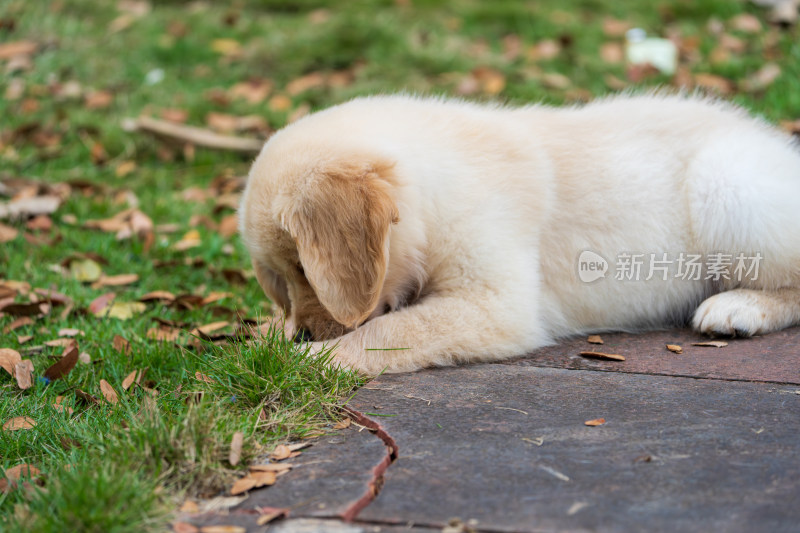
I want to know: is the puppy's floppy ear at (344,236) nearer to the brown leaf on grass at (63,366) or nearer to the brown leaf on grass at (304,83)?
the brown leaf on grass at (63,366)

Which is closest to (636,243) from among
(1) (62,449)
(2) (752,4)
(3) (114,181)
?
(1) (62,449)

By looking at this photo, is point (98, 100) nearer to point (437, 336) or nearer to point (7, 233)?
point (7, 233)

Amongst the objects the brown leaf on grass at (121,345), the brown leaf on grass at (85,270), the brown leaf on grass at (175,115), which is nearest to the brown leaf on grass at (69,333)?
the brown leaf on grass at (121,345)

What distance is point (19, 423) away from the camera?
271 cm

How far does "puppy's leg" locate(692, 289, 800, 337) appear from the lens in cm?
320

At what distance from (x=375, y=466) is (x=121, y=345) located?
159 cm

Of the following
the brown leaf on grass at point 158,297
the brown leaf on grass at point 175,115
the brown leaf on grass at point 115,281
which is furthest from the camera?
the brown leaf on grass at point 175,115

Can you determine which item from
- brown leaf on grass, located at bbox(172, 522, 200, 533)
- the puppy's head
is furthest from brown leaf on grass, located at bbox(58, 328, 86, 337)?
brown leaf on grass, located at bbox(172, 522, 200, 533)

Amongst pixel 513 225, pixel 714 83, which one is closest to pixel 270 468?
pixel 513 225

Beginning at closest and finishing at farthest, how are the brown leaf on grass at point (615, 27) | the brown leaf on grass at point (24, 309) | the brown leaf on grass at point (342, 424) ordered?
the brown leaf on grass at point (342, 424), the brown leaf on grass at point (24, 309), the brown leaf on grass at point (615, 27)

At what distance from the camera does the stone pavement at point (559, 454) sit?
6.05ft

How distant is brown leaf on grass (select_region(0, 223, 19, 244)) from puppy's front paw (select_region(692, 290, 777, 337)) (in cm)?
348

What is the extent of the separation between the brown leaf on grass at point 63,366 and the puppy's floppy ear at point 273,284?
728mm

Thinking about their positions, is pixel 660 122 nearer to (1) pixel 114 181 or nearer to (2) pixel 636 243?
(2) pixel 636 243
